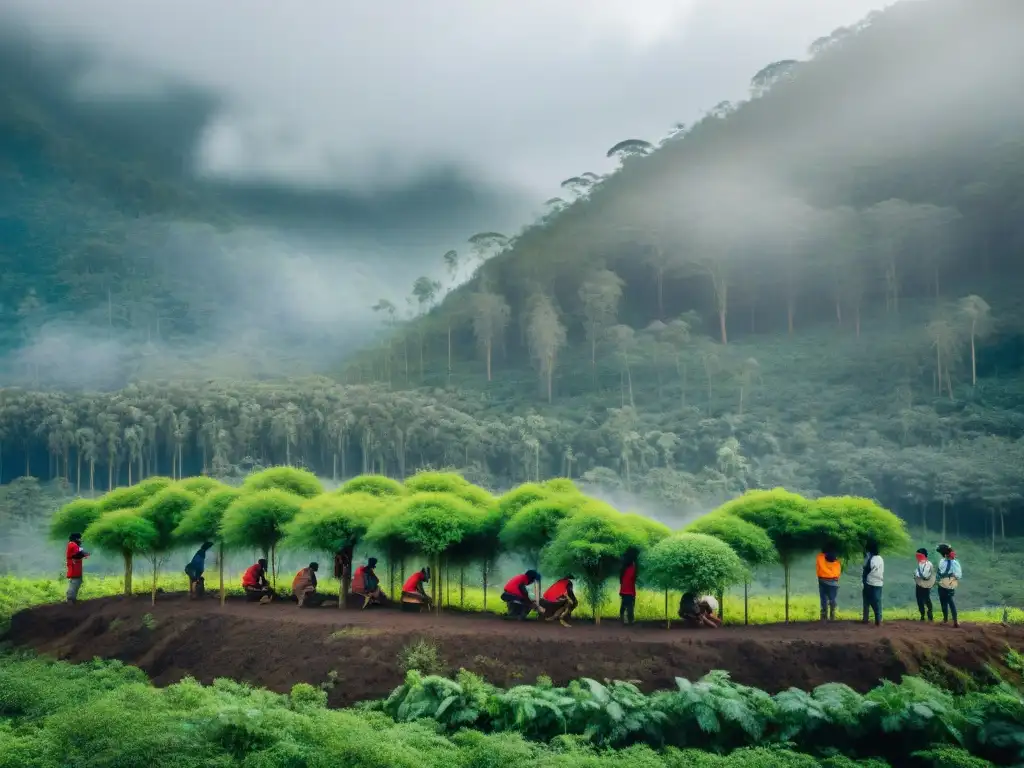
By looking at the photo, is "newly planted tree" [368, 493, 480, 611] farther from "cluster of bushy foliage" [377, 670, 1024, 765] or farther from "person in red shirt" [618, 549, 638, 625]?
"cluster of bushy foliage" [377, 670, 1024, 765]

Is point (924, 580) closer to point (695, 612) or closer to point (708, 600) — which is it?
point (708, 600)

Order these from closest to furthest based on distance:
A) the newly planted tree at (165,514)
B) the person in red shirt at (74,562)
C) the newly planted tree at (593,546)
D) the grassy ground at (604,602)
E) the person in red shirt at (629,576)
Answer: the newly planted tree at (593,546), the person in red shirt at (629,576), the grassy ground at (604,602), the person in red shirt at (74,562), the newly planted tree at (165,514)

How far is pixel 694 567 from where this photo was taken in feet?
59.8

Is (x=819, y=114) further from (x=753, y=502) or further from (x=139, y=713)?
(x=139, y=713)

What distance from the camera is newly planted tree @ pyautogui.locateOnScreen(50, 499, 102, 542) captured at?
92.3ft

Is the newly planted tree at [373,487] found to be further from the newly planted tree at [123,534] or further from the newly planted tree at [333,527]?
the newly planted tree at [123,534]

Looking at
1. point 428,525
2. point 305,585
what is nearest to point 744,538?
point 428,525

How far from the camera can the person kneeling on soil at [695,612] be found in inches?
758

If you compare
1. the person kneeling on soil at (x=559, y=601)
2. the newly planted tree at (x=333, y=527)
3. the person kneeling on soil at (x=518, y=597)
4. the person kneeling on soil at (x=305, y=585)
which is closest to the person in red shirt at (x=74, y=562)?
the person kneeling on soil at (x=305, y=585)

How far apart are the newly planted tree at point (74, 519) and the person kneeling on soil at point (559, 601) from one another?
16169mm

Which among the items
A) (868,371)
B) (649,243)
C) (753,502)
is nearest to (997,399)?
(868,371)

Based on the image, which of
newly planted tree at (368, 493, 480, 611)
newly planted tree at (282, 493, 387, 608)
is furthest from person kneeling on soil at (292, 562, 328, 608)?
newly planted tree at (368, 493, 480, 611)

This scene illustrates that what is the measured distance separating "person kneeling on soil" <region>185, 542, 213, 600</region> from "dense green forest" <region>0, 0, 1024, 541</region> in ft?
137

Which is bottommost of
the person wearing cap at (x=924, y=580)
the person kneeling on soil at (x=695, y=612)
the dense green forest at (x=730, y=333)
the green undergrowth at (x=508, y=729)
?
the green undergrowth at (x=508, y=729)
